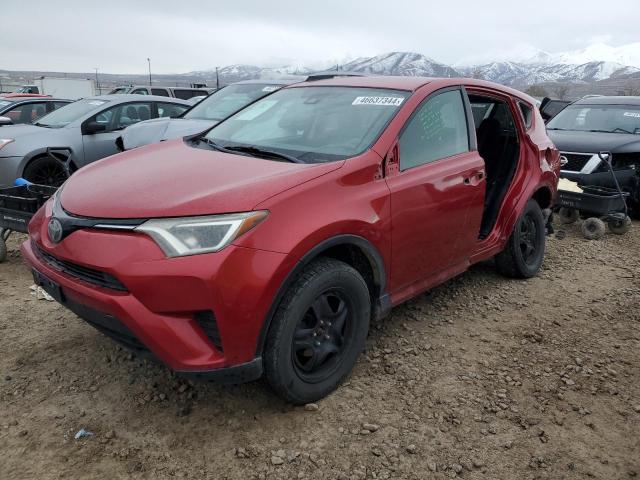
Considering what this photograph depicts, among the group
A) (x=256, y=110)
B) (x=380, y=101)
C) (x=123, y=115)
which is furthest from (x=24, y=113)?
(x=380, y=101)

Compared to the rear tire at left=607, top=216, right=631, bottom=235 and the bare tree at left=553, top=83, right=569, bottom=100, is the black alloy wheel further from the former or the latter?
the bare tree at left=553, top=83, right=569, bottom=100

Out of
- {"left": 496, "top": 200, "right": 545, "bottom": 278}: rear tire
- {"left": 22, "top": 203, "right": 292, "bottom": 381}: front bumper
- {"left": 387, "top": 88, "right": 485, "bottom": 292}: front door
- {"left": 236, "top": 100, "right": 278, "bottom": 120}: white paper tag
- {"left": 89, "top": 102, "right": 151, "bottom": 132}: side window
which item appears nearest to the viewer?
{"left": 22, "top": 203, "right": 292, "bottom": 381}: front bumper

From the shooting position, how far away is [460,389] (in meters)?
2.99

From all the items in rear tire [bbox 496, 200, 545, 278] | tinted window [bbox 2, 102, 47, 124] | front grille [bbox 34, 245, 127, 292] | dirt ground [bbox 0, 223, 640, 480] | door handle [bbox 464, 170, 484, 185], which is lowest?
dirt ground [bbox 0, 223, 640, 480]

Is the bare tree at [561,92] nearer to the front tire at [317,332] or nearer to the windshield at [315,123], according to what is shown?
the windshield at [315,123]

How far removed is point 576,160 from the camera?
6996mm

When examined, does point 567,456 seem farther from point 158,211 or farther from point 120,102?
point 120,102

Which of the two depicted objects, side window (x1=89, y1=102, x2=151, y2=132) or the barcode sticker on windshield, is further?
side window (x1=89, y1=102, x2=151, y2=132)

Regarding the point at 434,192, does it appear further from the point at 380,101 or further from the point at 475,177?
the point at 380,101

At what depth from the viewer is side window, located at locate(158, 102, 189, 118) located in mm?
8445

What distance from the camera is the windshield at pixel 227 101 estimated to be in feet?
23.4

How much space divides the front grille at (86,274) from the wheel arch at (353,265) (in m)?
0.66

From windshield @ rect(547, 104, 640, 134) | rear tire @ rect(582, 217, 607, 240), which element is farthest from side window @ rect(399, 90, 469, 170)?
windshield @ rect(547, 104, 640, 134)

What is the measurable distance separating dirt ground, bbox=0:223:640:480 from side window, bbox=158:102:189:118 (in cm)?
514
